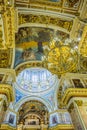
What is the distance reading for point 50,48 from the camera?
794 centimetres

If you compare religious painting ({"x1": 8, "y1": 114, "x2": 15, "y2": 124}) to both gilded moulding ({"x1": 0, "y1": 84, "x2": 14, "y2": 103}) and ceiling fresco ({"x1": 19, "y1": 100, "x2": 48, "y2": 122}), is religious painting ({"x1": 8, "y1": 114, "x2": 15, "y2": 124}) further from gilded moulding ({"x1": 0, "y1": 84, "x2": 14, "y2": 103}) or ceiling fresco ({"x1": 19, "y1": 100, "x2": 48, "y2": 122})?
gilded moulding ({"x1": 0, "y1": 84, "x2": 14, "y2": 103})

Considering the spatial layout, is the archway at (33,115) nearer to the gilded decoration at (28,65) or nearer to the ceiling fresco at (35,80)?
the ceiling fresco at (35,80)

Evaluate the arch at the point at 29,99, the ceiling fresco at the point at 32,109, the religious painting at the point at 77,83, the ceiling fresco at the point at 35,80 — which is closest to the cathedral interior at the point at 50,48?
the religious painting at the point at 77,83

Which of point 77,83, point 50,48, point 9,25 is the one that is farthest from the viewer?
point 77,83

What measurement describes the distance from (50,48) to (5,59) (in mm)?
4886

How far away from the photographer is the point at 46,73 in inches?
784

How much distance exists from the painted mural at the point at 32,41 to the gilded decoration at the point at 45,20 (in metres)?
0.65

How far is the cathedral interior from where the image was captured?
7.80 metres

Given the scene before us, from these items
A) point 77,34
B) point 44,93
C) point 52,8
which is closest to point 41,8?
point 52,8

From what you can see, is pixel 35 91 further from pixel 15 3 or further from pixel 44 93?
pixel 15 3

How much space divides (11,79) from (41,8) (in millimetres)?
5389

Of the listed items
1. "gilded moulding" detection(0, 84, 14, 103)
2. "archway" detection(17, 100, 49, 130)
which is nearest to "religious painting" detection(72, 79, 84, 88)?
"gilded moulding" detection(0, 84, 14, 103)

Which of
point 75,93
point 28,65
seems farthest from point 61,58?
point 28,65

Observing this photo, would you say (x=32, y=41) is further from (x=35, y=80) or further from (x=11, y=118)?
(x=35, y=80)
